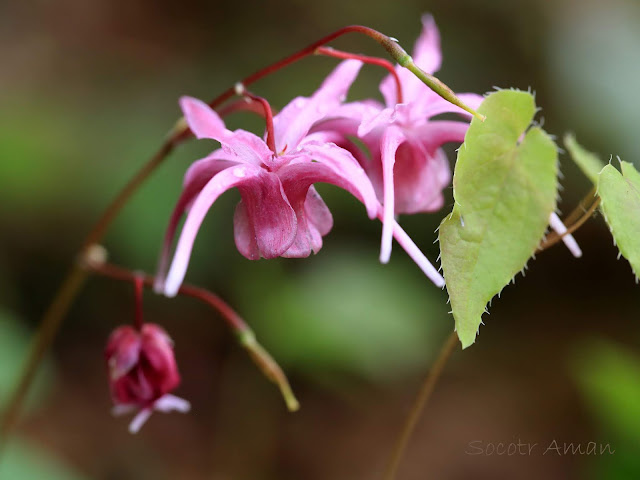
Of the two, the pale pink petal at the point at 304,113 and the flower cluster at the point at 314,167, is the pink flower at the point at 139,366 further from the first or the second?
the pale pink petal at the point at 304,113

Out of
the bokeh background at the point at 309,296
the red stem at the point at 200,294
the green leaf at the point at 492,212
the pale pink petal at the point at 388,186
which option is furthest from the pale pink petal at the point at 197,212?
the bokeh background at the point at 309,296

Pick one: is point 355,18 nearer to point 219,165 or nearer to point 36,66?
point 36,66

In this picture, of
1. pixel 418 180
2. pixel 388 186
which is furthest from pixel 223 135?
pixel 418 180

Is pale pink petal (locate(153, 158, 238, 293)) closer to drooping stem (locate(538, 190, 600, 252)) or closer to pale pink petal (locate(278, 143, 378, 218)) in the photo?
pale pink petal (locate(278, 143, 378, 218))

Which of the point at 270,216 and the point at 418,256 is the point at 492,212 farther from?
the point at 270,216

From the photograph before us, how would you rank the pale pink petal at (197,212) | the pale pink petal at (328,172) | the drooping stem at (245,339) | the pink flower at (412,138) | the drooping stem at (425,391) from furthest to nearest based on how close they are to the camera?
the drooping stem at (245,339) < the drooping stem at (425,391) < the pink flower at (412,138) < the pale pink petal at (328,172) < the pale pink petal at (197,212)

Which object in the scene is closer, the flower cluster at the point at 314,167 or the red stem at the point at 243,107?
the flower cluster at the point at 314,167

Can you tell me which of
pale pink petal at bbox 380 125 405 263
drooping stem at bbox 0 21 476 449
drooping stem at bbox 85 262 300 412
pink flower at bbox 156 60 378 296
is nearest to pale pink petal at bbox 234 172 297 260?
pink flower at bbox 156 60 378 296
